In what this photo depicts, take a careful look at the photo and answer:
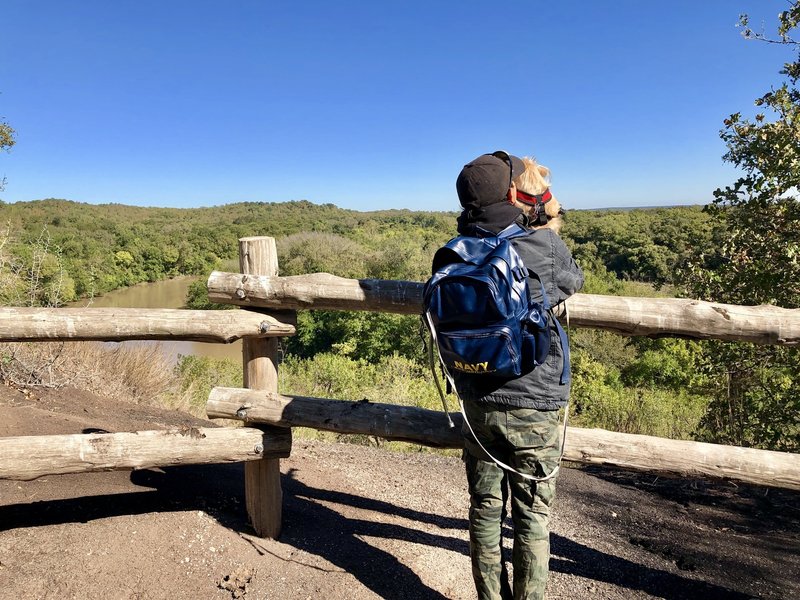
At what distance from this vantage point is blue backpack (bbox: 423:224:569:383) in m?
1.86

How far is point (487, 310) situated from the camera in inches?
73.2

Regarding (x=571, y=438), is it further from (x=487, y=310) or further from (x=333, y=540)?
(x=333, y=540)

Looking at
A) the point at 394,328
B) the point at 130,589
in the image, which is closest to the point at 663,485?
the point at 130,589

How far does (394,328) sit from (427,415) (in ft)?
94.1

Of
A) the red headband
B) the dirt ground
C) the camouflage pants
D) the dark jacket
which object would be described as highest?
the red headband

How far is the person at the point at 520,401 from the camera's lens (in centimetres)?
202

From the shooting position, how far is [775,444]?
562 centimetres

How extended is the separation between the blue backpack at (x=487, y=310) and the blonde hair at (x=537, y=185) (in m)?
0.22

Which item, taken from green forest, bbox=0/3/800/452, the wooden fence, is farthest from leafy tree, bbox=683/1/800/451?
the wooden fence

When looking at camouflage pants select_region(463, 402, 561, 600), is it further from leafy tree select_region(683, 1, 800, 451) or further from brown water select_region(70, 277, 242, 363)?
brown water select_region(70, 277, 242, 363)

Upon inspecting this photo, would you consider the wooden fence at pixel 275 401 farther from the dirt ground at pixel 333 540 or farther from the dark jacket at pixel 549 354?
the dark jacket at pixel 549 354

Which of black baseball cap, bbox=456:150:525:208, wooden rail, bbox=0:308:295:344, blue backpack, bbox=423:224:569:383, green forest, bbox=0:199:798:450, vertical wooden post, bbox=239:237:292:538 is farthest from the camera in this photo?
green forest, bbox=0:199:798:450

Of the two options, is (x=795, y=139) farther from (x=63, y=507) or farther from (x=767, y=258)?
(x=63, y=507)

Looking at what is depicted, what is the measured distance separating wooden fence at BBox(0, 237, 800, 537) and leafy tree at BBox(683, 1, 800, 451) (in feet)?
9.56
